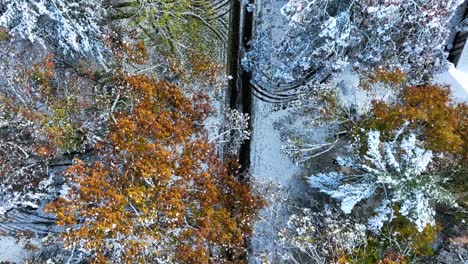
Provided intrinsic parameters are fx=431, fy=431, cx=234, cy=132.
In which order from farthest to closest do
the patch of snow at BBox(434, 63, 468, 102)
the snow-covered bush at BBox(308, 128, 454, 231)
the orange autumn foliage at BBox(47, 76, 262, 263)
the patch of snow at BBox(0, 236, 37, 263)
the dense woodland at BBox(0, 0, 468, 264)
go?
the patch of snow at BBox(434, 63, 468, 102) < the patch of snow at BBox(0, 236, 37, 263) < the dense woodland at BBox(0, 0, 468, 264) < the snow-covered bush at BBox(308, 128, 454, 231) < the orange autumn foliage at BBox(47, 76, 262, 263)

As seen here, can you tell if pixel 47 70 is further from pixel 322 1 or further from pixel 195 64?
pixel 322 1

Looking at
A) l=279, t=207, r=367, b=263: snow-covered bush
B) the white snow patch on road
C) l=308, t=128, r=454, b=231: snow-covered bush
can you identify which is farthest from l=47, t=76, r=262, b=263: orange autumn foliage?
l=308, t=128, r=454, b=231: snow-covered bush

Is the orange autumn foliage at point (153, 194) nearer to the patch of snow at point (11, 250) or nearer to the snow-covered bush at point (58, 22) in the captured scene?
the snow-covered bush at point (58, 22)

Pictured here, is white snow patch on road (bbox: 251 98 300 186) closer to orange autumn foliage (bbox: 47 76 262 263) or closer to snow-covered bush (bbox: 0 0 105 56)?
orange autumn foliage (bbox: 47 76 262 263)

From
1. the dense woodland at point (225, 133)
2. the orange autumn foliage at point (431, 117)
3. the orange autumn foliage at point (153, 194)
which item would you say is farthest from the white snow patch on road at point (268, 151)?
the orange autumn foliage at point (431, 117)

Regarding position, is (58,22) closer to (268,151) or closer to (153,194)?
(153,194)

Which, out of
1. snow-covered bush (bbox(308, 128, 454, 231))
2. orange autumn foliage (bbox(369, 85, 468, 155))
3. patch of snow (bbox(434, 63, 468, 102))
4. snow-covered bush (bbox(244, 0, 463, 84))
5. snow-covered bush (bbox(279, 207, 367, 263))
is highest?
snow-covered bush (bbox(244, 0, 463, 84))
